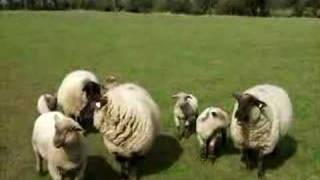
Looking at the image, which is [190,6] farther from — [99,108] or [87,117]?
[99,108]

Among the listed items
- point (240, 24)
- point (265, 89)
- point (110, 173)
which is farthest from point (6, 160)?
point (240, 24)

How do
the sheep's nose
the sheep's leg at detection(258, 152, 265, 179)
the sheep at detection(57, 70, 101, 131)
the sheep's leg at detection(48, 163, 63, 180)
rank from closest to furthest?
the sheep's nose, the sheep's leg at detection(48, 163, 63, 180), the sheep's leg at detection(258, 152, 265, 179), the sheep at detection(57, 70, 101, 131)

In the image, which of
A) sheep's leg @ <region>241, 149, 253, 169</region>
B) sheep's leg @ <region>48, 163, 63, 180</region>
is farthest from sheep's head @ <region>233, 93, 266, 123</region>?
sheep's leg @ <region>48, 163, 63, 180</region>

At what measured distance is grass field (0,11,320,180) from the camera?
51.4 ft

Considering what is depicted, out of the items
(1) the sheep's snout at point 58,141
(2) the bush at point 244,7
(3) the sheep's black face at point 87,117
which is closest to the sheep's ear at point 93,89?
(3) the sheep's black face at point 87,117

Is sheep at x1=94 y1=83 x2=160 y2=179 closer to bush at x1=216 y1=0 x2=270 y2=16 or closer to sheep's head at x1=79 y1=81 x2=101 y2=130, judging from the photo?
sheep's head at x1=79 y1=81 x2=101 y2=130

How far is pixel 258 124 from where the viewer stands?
14.2 m

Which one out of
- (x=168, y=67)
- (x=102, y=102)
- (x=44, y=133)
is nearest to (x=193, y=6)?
(x=168, y=67)

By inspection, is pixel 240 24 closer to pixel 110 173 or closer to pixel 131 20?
pixel 131 20

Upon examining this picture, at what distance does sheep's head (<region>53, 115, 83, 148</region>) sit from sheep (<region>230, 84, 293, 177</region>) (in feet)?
11.8

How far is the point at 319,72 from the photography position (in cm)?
2641

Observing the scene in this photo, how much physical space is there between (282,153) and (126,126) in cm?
437

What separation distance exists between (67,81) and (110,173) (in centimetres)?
371

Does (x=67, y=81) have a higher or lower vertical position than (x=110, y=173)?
higher
